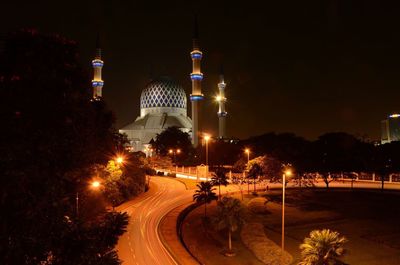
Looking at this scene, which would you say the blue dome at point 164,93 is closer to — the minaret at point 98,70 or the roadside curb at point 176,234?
the minaret at point 98,70

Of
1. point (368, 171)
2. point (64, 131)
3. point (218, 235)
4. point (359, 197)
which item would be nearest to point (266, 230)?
point (218, 235)

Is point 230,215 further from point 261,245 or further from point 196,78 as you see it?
point 196,78

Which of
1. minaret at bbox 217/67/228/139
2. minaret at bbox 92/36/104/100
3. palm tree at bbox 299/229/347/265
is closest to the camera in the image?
palm tree at bbox 299/229/347/265

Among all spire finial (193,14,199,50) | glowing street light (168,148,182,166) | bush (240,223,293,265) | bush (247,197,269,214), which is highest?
spire finial (193,14,199,50)

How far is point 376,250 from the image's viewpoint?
76.3 feet

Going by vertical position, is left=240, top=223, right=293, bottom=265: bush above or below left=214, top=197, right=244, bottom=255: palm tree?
below

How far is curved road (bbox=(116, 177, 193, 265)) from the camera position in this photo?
20656 mm

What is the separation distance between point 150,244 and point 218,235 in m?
6.51

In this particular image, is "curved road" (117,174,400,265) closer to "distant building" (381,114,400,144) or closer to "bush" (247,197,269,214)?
"bush" (247,197,269,214)

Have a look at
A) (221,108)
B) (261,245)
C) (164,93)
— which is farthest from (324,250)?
(164,93)

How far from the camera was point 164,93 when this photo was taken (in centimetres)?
10650

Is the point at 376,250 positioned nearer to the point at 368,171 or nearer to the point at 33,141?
the point at 33,141

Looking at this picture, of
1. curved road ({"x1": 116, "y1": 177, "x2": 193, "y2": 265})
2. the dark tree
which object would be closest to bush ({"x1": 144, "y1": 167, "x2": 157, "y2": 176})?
curved road ({"x1": 116, "y1": 177, "x2": 193, "y2": 265})

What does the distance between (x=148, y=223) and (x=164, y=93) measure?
264ft
